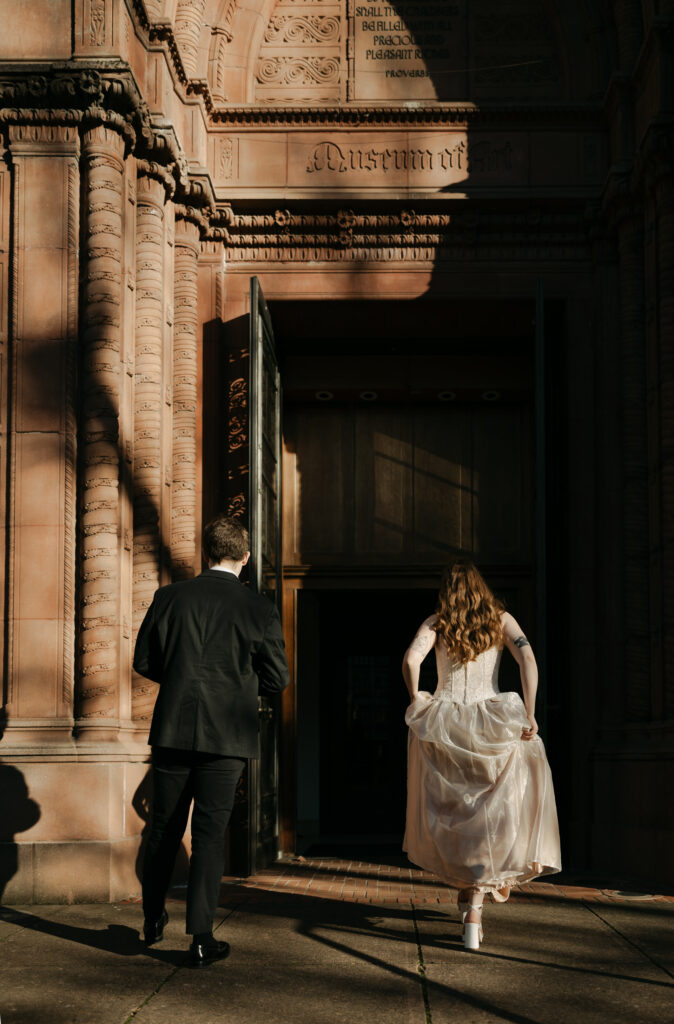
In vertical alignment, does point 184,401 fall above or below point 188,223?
below

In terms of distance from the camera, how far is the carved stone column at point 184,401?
10.8 meters

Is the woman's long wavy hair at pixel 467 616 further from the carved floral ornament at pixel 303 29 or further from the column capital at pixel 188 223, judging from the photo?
the carved floral ornament at pixel 303 29

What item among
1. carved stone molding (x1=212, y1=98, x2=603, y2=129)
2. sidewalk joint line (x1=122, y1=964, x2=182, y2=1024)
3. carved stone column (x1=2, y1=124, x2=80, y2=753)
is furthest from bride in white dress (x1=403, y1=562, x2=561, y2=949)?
carved stone molding (x1=212, y1=98, x2=603, y2=129)

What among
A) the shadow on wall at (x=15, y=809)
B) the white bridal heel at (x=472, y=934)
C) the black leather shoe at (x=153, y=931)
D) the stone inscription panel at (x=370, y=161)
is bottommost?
the white bridal heel at (x=472, y=934)

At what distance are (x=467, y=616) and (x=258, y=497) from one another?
387cm

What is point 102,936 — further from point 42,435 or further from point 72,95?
point 72,95

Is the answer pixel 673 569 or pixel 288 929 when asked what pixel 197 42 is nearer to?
pixel 673 569

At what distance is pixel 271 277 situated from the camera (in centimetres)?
1193

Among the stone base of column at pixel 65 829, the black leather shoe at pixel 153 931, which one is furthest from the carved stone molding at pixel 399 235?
the black leather shoe at pixel 153 931

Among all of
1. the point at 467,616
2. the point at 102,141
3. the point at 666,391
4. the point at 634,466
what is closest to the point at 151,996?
the point at 467,616

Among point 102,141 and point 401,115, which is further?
point 401,115

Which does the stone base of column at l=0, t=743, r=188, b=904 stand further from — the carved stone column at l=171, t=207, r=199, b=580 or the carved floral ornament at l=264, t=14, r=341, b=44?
the carved floral ornament at l=264, t=14, r=341, b=44

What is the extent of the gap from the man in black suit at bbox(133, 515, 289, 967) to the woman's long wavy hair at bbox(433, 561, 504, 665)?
112 centimetres

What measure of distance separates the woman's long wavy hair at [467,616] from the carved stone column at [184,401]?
13.6ft
